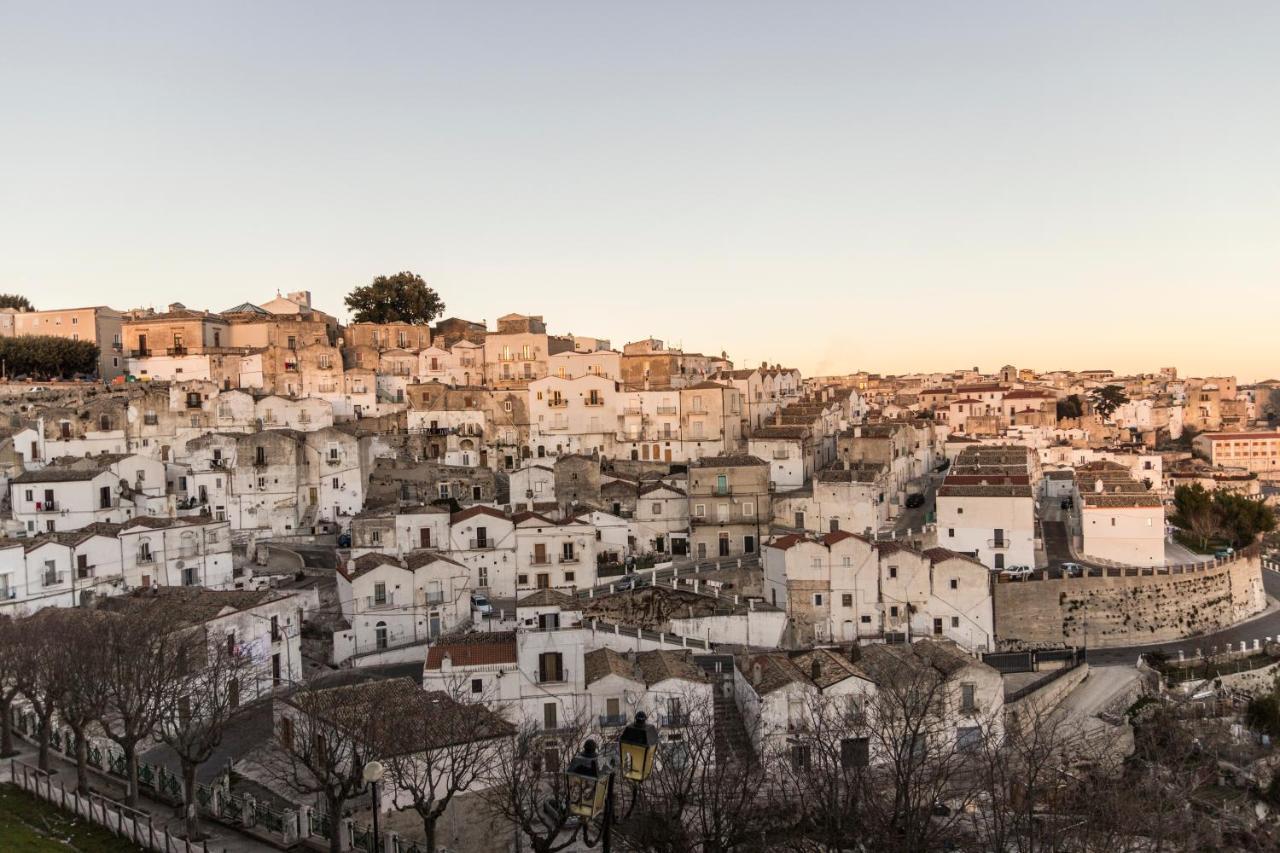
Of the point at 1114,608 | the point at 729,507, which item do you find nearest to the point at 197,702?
the point at 729,507

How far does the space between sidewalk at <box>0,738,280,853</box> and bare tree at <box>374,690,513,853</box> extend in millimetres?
2891

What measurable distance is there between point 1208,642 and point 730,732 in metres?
23.7

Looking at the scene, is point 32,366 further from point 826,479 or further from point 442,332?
point 826,479

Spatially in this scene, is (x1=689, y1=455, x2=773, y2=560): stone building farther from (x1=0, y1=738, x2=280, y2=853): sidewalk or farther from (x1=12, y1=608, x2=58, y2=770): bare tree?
(x1=0, y1=738, x2=280, y2=853): sidewalk

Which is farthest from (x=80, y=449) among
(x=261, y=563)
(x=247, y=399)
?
(x=261, y=563)

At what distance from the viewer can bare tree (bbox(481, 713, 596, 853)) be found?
61.8 ft

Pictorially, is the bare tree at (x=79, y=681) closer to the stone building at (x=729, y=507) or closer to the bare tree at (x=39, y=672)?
the bare tree at (x=39, y=672)

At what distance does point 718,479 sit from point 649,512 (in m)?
3.39

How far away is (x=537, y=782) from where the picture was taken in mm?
21359

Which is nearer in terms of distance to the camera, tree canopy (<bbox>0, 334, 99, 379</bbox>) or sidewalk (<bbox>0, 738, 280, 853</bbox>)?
sidewalk (<bbox>0, 738, 280, 853</bbox>)

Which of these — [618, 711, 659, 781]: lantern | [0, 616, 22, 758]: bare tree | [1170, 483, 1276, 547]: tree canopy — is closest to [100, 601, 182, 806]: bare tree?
[0, 616, 22, 758]: bare tree

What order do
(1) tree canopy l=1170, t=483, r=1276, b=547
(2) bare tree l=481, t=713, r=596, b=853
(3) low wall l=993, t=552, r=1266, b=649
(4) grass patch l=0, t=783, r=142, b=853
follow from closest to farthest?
(4) grass patch l=0, t=783, r=142, b=853 < (2) bare tree l=481, t=713, r=596, b=853 < (3) low wall l=993, t=552, r=1266, b=649 < (1) tree canopy l=1170, t=483, r=1276, b=547

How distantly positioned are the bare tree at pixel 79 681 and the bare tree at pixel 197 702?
4.67ft

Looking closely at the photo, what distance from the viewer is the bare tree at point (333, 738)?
19750 millimetres
